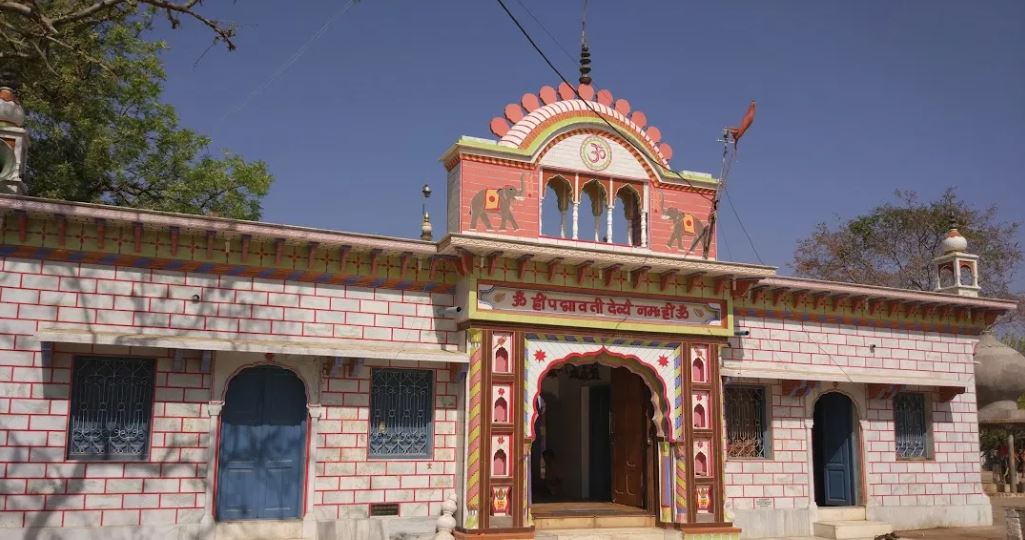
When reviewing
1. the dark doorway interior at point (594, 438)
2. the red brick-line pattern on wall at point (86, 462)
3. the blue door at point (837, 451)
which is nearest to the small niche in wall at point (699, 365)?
the dark doorway interior at point (594, 438)

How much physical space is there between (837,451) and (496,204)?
8.51 meters

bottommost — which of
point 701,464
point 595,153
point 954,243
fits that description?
point 701,464

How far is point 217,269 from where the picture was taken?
12469 mm

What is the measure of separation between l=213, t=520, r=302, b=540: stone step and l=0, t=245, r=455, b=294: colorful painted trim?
136 inches

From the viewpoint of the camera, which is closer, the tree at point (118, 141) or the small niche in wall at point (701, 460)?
the small niche in wall at point (701, 460)

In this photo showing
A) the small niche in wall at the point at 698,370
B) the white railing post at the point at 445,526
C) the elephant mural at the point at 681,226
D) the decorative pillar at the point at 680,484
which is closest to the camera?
the white railing post at the point at 445,526

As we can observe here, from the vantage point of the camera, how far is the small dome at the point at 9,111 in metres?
12.1

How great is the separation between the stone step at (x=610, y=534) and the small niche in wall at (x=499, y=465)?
3.97ft

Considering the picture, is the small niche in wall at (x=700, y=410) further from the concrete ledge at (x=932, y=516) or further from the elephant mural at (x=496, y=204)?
the concrete ledge at (x=932, y=516)

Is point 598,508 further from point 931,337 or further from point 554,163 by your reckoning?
point 931,337

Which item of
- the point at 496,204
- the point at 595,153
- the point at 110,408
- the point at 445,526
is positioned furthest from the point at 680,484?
the point at 110,408

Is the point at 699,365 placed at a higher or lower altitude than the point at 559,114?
lower

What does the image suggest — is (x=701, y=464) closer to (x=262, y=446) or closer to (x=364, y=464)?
(x=364, y=464)

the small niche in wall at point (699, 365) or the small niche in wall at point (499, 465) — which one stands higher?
the small niche in wall at point (699, 365)
